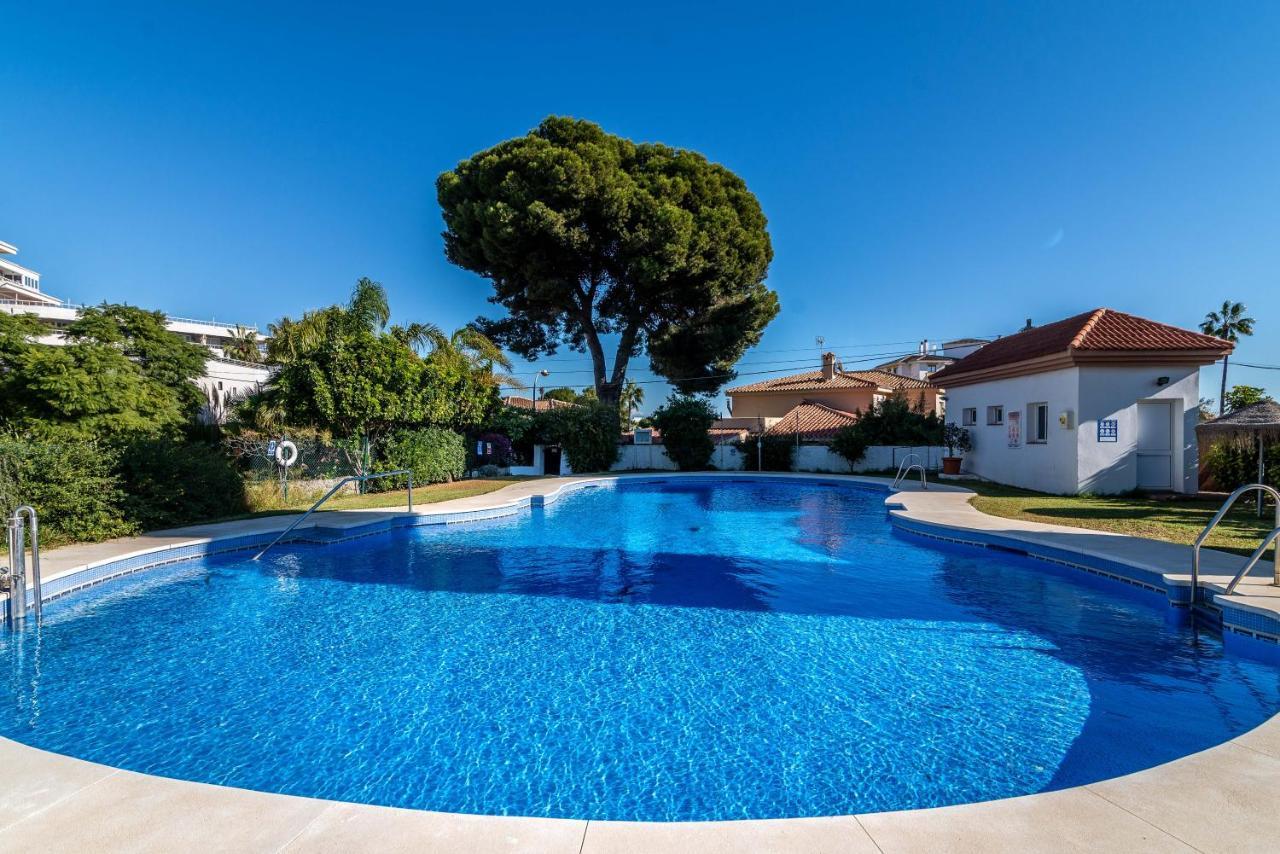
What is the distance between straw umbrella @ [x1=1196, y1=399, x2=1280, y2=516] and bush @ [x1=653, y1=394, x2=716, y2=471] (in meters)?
15.3

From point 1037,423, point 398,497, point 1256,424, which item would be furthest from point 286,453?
point 1256,424

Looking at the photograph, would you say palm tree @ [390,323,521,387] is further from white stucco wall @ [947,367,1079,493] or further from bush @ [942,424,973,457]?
white stucco wall @ [947,367,1079,493]

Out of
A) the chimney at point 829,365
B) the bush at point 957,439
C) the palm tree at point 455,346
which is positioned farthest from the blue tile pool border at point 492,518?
the chimney at point 829,365

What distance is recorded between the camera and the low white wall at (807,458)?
2256 centimetres

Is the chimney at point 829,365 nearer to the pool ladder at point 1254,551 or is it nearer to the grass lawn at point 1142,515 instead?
the grass lawn at point 1142,515

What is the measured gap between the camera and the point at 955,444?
19.5 metres

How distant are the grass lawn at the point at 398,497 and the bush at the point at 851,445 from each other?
495 inches

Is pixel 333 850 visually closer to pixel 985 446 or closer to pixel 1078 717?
pixel 1078 717

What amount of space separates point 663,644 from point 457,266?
25.0 metres

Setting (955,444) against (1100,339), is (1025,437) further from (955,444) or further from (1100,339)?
(955,444)

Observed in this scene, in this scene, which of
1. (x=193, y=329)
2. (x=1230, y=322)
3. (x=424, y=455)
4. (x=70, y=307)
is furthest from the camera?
(x=193, y=329)

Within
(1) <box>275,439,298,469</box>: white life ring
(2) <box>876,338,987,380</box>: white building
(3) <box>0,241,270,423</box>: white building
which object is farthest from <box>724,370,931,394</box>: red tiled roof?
(3) <box>0,241,270,423</box>: white building

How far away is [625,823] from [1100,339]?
17.1m

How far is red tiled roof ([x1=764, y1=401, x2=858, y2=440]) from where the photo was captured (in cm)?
2574
